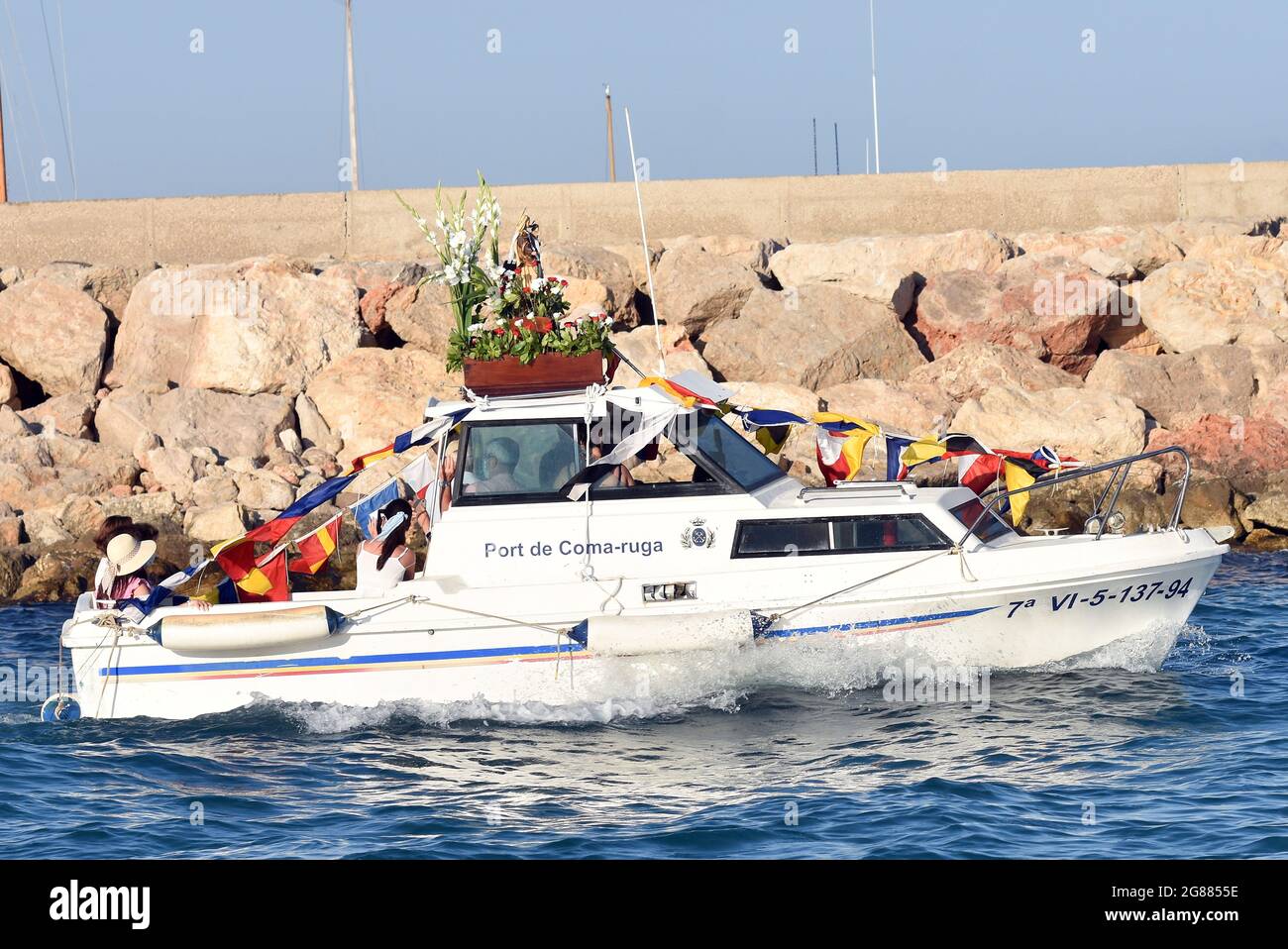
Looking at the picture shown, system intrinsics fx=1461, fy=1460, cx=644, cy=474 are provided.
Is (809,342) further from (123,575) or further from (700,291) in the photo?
(123,575)

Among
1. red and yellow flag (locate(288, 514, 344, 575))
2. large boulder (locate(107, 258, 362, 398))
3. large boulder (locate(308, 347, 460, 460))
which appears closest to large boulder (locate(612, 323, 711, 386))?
large boulder (locate(308, 347, 460, 460))

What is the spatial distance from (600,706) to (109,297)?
1508cm

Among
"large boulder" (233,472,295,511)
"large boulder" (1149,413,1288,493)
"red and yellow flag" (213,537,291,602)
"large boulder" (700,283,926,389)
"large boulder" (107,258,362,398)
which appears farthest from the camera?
"large boulder" (107,258,362,398)

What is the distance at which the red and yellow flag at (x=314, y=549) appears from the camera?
11.3 meters

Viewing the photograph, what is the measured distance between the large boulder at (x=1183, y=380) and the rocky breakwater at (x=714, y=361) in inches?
1.4

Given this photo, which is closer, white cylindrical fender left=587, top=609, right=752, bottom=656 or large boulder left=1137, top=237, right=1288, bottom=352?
white cylindrical fender left=587, top=609, right=752, bottom=656

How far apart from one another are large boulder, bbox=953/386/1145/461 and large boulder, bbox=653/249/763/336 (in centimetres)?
452

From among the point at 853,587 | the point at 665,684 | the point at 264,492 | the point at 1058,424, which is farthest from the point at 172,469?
the point at 1058,424

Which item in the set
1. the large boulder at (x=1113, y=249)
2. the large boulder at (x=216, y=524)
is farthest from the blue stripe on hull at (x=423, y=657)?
the large boulder at (x=1113, y=249)

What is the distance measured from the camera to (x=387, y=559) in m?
10.8

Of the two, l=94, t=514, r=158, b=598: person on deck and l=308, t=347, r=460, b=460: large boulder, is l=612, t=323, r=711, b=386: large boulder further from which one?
l=94, t=514, r=158, b=598: person on deck

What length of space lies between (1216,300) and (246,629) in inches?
623

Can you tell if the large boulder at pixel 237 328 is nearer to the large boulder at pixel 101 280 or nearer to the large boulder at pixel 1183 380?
the large boulder at pixel 101 280

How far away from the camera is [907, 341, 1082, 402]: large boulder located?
19109 millimetres
